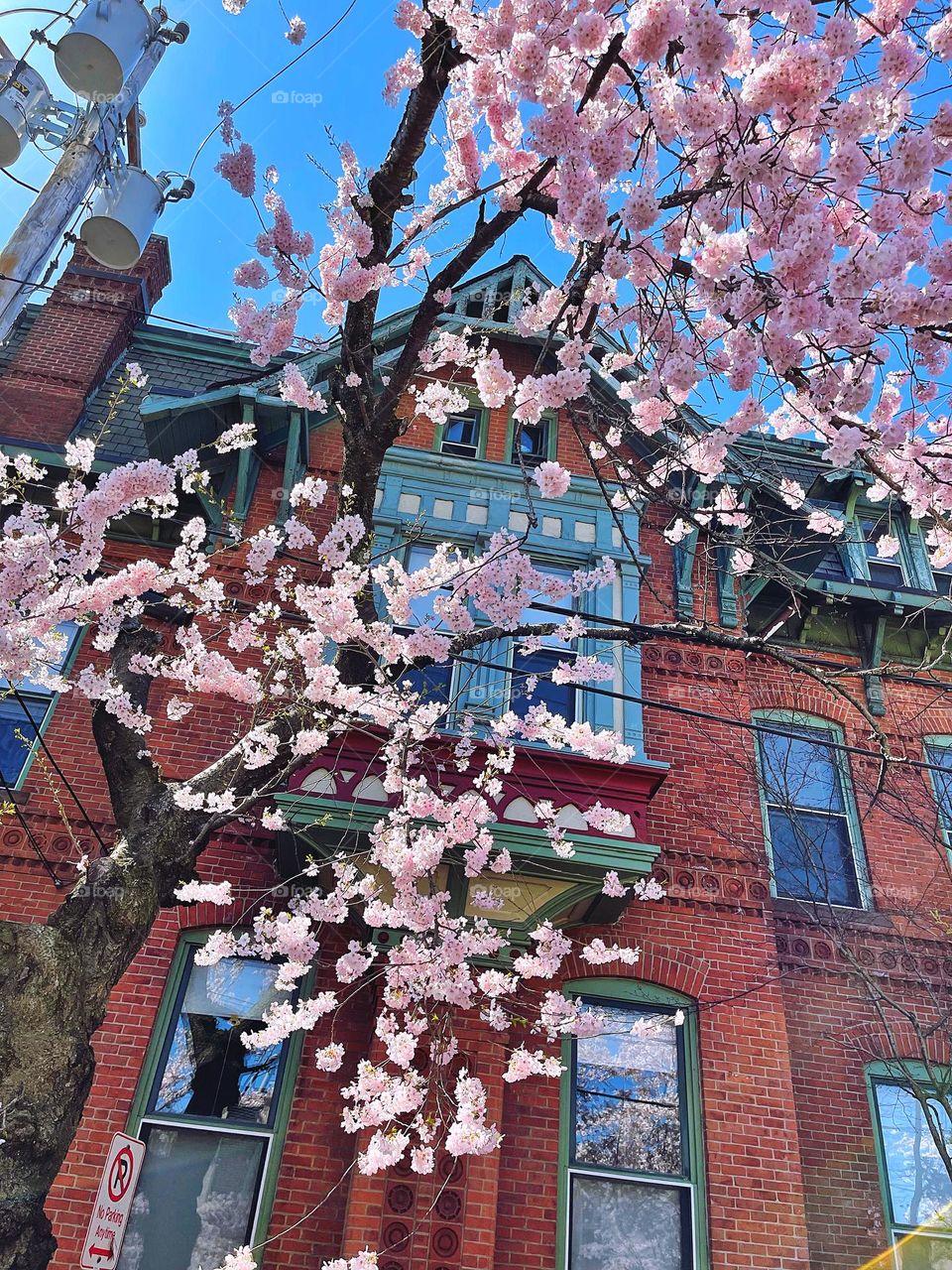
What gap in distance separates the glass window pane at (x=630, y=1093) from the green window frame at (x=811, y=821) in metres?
1.93

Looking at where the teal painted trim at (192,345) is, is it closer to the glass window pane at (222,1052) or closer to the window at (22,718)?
the window at (22,718)

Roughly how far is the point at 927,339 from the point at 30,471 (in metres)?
6.02

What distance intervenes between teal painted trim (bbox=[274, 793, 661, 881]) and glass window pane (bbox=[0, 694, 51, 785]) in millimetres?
2982

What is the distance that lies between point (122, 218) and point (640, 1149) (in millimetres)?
8121

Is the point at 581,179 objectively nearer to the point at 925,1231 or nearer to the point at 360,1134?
the point at 360,1134

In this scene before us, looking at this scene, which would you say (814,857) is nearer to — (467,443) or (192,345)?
(467,443)

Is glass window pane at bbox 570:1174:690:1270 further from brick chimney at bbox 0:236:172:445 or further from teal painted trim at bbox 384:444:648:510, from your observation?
brick chimney at bbox 0:236:172:445

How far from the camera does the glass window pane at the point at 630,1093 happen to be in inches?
309

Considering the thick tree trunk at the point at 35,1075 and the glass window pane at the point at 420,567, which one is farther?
the glass window pane at the point at 420,567

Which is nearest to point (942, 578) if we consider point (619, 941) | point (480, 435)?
point (480, 435)

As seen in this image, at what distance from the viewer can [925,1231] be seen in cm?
792

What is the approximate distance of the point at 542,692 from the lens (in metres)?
9.69

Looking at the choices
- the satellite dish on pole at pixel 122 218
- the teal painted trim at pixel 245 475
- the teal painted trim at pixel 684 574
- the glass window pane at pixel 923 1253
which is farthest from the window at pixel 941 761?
the satellite dish on pole at pixel 122 218

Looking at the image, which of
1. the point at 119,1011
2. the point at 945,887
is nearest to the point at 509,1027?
the point at 119,1011
